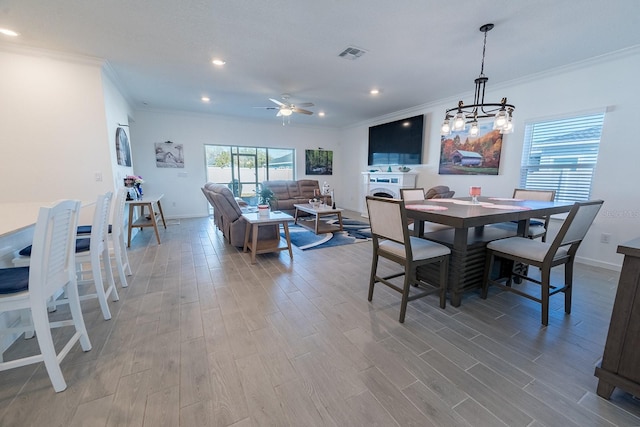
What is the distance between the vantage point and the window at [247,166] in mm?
6871

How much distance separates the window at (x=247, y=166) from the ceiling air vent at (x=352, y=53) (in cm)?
457

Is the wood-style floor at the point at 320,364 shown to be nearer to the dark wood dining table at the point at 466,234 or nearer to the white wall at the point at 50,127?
the dark wood dining table at the point at 466,234

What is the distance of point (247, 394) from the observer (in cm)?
138

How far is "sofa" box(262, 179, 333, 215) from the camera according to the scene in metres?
6.27

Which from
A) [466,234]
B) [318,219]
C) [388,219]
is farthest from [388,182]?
[388,219]

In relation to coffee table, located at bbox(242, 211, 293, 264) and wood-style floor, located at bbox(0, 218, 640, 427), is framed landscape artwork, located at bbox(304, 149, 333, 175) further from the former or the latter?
wood-style floor, located at bbox(0, 218, 640, 427)

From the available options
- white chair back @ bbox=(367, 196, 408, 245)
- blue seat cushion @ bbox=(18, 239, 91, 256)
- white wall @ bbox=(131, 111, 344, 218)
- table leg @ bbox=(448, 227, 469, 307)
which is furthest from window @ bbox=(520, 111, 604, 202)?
white wall @ bbox=(131, 111, 344, 218)

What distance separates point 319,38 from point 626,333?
3.31 metres

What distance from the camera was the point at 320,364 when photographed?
1599 mm

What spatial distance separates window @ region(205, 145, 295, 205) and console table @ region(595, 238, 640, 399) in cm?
654

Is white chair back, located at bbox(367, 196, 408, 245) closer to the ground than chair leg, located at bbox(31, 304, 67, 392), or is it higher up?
higher up

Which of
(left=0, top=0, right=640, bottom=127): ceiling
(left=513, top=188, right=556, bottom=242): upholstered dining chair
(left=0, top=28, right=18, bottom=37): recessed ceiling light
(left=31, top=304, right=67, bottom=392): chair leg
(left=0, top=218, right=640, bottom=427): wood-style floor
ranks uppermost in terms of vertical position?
(left=0, top=0, right=640, bottom=127): ceiling

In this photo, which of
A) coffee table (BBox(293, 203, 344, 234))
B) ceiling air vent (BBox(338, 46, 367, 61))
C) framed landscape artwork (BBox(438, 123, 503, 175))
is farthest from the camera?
coffee table (BBox(293, 203, 344, 234))

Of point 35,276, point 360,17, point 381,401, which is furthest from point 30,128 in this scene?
point 381,401
